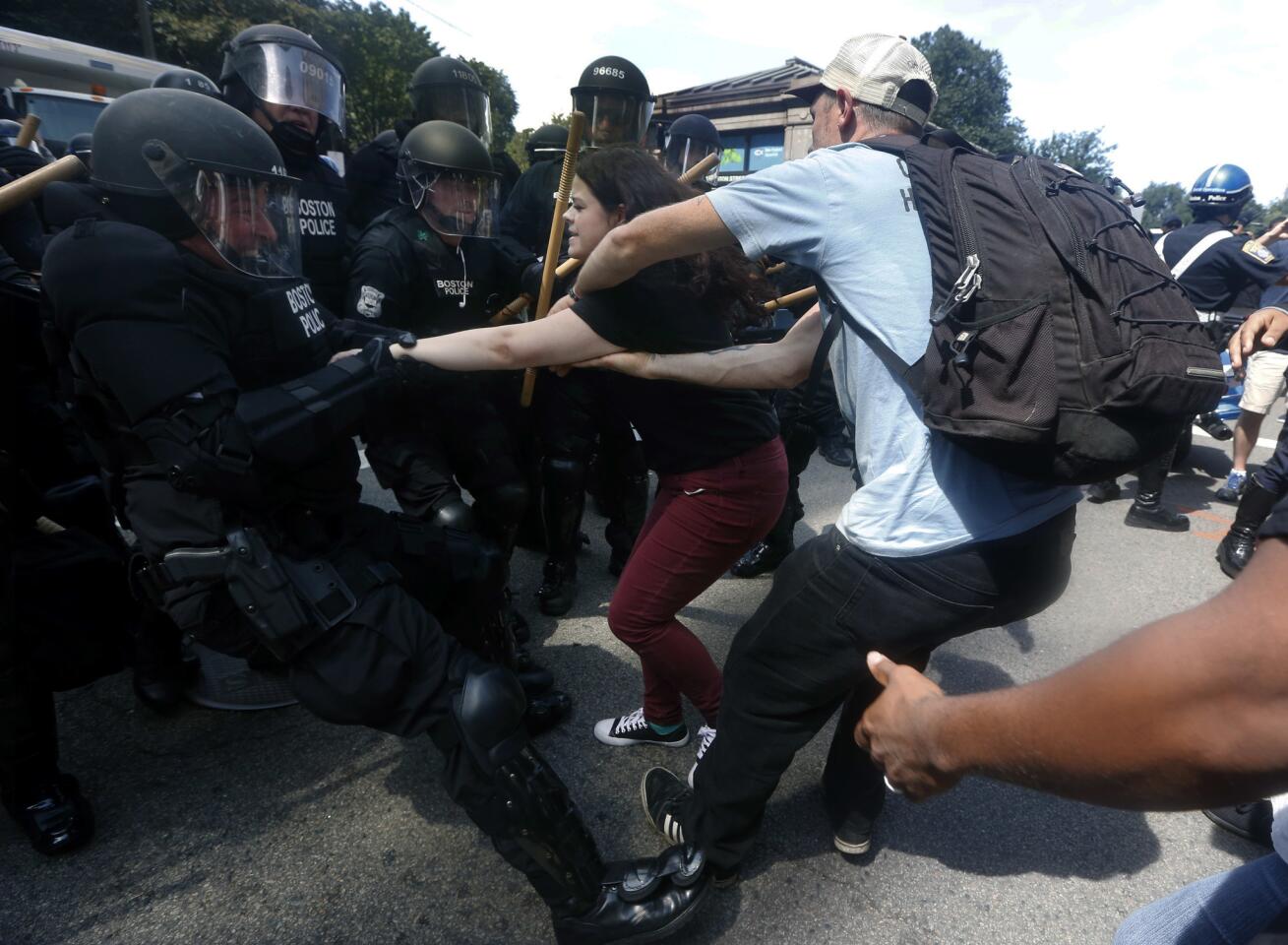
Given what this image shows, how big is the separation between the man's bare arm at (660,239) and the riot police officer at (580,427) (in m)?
1.41

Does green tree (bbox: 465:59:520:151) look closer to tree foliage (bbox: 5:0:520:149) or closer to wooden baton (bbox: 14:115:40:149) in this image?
tree foliage (bbox: 5:0:520:149)

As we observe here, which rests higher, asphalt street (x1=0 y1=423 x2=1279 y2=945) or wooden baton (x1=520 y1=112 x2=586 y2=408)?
wooden baton (x1=520 y1=112 x2=586 y2=408)

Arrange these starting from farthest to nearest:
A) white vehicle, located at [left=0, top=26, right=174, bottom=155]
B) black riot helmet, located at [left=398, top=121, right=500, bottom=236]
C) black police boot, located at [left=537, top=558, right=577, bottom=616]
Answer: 1. white vehicle, located at [left=0, top=26, right=174, bottom=155]
2. black police boot, located at [left=537, top=558, right=577, bottom=616]
3. black riot helmet, located at [left=398, top=121, right=500, bottom=236]

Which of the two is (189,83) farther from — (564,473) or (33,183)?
(564,473)

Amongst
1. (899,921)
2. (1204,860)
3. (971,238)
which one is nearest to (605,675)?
(899,921)

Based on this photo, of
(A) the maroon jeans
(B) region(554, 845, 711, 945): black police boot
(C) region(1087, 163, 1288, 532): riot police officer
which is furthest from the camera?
(C) region(1087, 163, 1288, 532): riot police officer

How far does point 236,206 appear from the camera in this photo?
5.37ft

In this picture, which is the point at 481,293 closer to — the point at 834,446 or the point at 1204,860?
the point at 834,446

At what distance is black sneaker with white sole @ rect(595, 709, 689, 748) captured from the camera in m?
2.44

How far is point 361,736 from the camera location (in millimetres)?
2449

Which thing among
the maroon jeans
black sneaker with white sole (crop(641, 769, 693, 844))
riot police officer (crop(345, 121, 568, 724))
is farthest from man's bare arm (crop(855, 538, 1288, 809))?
riot police officer (crop(345, 121, 568, 724))

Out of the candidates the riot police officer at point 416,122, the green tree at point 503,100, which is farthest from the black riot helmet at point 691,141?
the green tree at point 503,100

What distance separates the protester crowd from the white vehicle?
701 cm

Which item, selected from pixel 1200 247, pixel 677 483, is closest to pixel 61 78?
pixel 677 483
